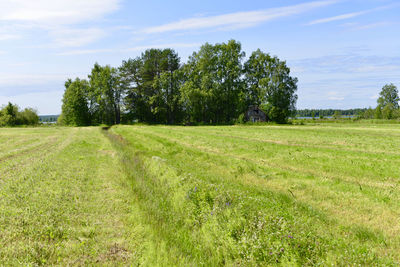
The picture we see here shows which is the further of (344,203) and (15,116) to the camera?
(15,116)

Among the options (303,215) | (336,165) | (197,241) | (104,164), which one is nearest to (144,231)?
→ (197,241)

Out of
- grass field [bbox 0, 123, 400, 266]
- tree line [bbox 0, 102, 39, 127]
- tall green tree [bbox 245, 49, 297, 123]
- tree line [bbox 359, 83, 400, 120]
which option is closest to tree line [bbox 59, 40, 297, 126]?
tall green tree [bbox 245, 49, 297, 123]

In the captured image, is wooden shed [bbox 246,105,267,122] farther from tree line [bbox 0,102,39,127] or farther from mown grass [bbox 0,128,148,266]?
tree line [bbox 0,102,39,127]

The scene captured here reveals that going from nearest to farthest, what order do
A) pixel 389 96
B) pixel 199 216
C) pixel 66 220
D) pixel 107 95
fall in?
pixel 66 220
pixel 199 216
pixel 107 95
pixel 389 96

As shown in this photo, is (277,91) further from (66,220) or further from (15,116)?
(15,116)

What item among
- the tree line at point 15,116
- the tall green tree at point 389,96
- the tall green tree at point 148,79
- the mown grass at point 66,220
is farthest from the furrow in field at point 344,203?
the tall green tree at point 389,96

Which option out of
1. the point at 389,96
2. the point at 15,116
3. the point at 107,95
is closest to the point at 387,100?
the point at 389,96

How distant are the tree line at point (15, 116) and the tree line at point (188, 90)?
658 inches

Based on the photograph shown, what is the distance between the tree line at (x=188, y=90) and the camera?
6762 cm

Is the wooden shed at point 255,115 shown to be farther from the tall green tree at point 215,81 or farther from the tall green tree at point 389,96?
the tall green tree at point 389,96

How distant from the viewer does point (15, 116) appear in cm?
8950

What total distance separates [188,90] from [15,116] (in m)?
68.1

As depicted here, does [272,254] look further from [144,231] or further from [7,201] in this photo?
[7,201]

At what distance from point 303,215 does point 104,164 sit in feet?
41.4
